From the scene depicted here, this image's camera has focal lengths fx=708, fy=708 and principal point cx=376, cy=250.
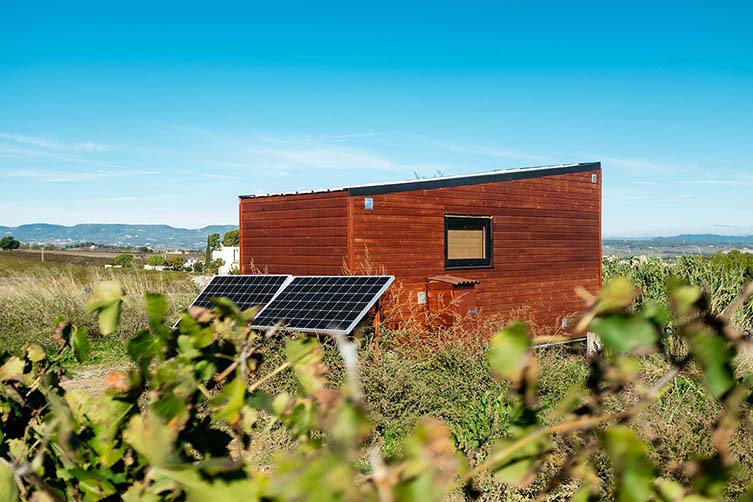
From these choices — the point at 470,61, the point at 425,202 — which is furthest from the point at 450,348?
the point at 470,61

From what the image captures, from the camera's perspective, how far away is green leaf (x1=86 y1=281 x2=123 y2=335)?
1.21 meters

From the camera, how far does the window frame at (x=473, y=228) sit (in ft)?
42.8

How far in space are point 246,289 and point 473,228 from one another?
5172mm

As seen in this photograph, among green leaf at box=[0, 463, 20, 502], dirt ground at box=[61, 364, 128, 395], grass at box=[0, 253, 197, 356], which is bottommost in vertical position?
dirt ground at box=[61, 364, 128, 395]

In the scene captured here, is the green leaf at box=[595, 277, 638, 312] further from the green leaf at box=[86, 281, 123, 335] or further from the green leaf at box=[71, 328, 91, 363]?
the green leaf at box=[71, 328, 91, 363]

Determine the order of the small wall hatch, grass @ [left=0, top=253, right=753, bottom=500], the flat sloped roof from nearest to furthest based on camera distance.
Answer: grass @ [left=0, top=253, right=753, bottom=500], the flat sloped roof, the small wall hatch

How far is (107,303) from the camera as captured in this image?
3.99 feet

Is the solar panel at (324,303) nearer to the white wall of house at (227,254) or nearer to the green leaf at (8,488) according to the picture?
the green leaf at (8,488)

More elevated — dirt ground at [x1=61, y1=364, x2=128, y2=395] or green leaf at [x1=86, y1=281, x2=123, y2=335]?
green leaf at [x1=86, y1=281, x2=123, y2=335]

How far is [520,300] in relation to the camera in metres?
14.5

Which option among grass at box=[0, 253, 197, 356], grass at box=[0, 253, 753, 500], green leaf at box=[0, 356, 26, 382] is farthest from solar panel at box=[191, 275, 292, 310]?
green leaf at box=[0, 356, 26, 382]

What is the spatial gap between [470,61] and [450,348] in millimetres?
34573

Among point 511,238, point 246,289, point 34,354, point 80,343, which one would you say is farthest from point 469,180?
point 80,343

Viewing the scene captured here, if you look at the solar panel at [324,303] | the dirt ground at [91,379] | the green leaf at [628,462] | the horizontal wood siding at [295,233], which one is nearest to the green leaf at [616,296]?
the green leaf at [628,462]
